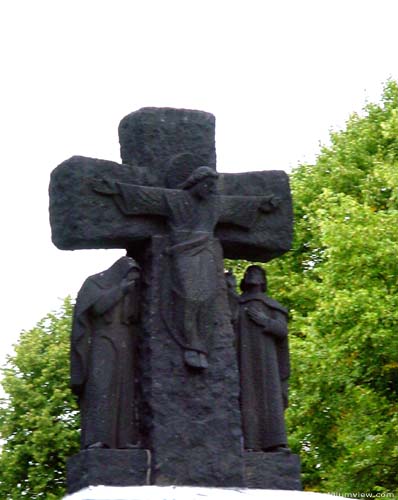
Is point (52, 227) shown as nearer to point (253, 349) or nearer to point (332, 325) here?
point (253, 349)

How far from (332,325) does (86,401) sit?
14.6 meters

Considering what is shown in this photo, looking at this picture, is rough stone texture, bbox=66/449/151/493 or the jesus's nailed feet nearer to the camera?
rough stone texture, bbox=66/449/151/493

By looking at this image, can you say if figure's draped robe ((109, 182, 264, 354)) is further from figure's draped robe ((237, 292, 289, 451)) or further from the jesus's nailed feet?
figure's draped robe ((237, 292, 289, 451))

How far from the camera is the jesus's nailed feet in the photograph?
10633 millimetres

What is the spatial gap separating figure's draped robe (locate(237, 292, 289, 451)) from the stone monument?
0.65 feet

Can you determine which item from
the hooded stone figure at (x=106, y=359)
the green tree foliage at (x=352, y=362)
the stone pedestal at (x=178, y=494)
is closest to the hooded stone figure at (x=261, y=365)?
the stone pedestal at (x=178, y=494)

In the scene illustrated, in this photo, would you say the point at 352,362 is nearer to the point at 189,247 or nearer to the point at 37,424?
the point at 37,424

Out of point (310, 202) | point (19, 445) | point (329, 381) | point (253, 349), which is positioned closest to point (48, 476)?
point (19, 445)

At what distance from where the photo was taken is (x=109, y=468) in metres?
10.2

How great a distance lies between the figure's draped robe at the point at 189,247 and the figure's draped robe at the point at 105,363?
34 centimetres

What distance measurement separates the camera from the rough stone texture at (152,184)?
10.7m

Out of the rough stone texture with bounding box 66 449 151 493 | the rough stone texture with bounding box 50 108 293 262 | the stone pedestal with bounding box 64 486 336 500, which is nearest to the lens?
the stone pedestal with bounding box 64 486 336 500

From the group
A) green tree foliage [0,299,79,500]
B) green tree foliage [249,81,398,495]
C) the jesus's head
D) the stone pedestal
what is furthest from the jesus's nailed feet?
green tree foliage [0,299,79,500]

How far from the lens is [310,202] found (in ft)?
104
